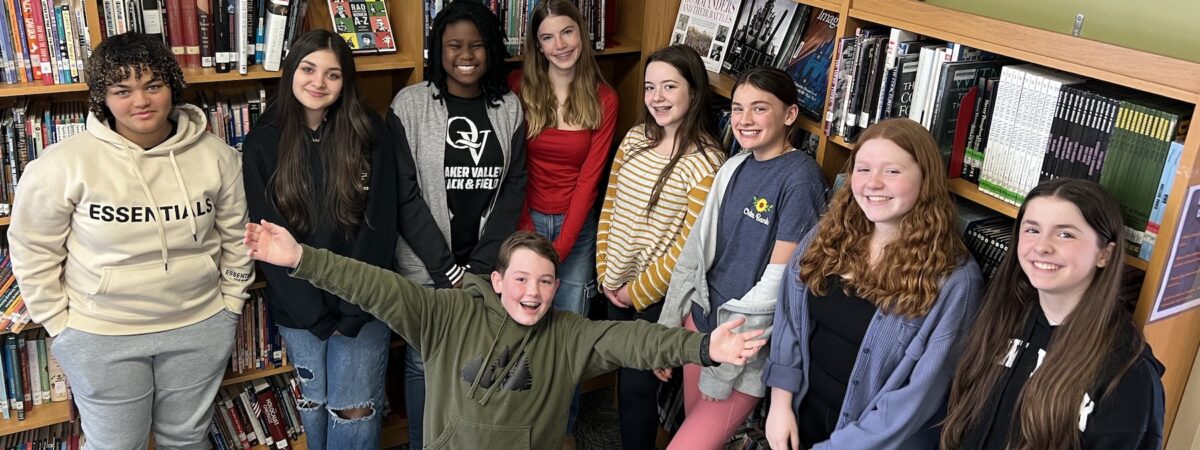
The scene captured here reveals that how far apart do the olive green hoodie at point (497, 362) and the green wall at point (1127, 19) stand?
1269 mm

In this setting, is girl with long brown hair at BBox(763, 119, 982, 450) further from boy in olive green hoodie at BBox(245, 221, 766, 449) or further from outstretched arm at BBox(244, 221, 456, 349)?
outstretched arm at BBox(244, 221, 456, 349)

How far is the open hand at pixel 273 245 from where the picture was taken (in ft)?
6.93

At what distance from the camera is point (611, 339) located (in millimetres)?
2355

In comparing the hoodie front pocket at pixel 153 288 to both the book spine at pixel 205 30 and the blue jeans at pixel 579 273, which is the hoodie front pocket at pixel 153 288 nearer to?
the book spine at pixel 205 30

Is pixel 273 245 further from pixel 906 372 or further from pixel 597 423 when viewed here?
pixel 597 423

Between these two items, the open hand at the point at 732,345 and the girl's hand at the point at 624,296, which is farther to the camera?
the girl's hand at the point at 624,296

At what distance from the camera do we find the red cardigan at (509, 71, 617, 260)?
308 centimetres

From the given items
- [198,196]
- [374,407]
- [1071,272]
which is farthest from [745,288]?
[198,196]

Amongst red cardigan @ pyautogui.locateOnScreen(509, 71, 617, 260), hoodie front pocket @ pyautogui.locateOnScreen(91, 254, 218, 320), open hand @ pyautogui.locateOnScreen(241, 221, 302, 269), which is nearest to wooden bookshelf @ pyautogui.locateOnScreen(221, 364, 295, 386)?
hoodie front pocket @ pyautogui.locateOnScreen(91, 254, 218, 320)

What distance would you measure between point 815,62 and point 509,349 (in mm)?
1192

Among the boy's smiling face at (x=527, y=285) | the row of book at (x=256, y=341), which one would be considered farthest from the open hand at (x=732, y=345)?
the row of book at (x=256, y=341)

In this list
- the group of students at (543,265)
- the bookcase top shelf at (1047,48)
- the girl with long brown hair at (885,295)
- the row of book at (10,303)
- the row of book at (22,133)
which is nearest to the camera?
the bookcase top shelf at (1047,48)

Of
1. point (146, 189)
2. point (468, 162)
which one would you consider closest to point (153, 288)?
point (146, 189)

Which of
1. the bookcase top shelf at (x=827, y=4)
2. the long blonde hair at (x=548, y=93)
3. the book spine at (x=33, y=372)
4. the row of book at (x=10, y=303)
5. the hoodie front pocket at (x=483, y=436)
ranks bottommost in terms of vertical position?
the book spine at (x=33, y=372)
